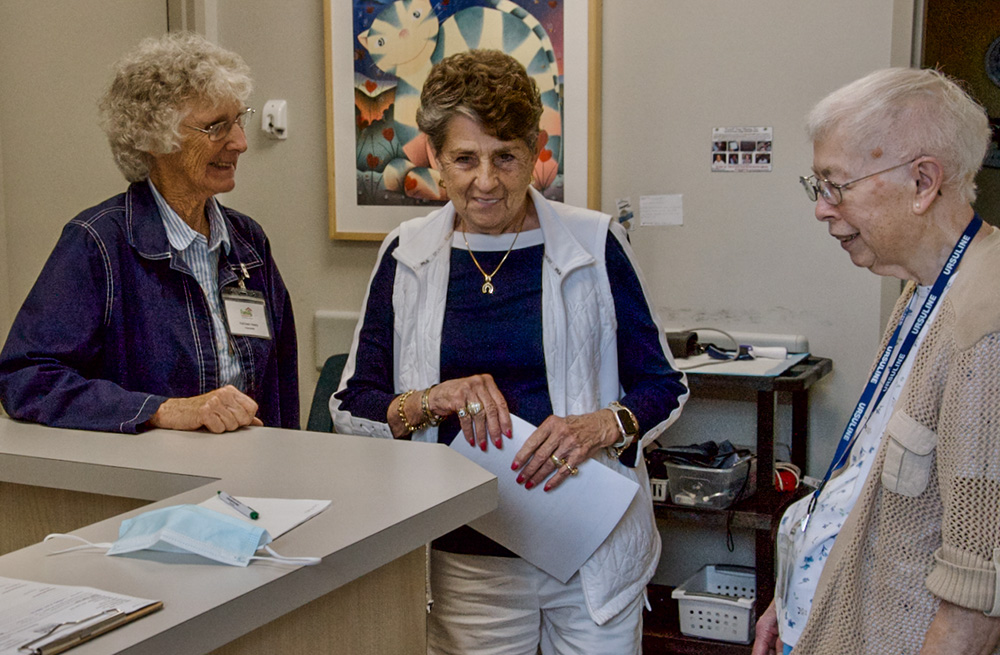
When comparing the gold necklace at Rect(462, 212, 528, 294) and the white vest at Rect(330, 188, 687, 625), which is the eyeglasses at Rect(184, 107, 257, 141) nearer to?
the white vest at Rect(330, 188, 687, 625)

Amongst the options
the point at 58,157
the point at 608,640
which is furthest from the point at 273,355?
the point at 58,157

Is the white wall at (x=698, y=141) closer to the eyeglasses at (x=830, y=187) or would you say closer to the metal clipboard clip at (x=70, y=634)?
the eyeglasses at (x=830, y=187)

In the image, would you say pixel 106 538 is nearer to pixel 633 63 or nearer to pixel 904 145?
pixel 904 145

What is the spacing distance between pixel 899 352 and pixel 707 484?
166 cm

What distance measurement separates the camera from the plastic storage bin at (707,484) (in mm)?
3115

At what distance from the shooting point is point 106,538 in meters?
1.24

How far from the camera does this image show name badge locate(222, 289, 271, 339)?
2.02 meters

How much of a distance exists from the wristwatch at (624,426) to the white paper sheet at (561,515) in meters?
0.06

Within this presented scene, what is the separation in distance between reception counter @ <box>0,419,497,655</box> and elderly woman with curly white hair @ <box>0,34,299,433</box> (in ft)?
0.21

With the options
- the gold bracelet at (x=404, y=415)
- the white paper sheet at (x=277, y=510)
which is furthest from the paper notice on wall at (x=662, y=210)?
the white paper sheet at (x=277, y=510)

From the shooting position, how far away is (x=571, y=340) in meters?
1.93

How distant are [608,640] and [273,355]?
2.99ft

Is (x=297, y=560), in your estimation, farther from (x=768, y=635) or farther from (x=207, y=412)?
(x=768, y=635)

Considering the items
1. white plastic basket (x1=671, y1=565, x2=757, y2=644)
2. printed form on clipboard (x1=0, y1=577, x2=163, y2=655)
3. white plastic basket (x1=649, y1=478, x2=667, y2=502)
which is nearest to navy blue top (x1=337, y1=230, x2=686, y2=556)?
printed form on clipboard (x1=0, y1=577, x2=163, y2=655)
